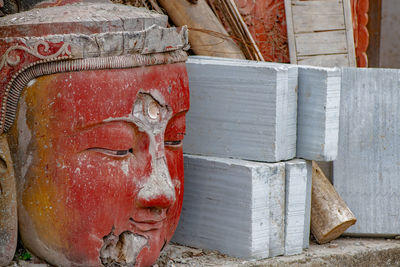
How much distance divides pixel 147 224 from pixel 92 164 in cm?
41

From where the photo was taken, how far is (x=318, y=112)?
12.9ft

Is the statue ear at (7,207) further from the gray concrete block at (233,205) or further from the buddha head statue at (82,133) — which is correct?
the gray concrete block at (233,205)

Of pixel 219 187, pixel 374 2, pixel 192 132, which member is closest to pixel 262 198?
pixel 219 187

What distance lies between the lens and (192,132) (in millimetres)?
4098

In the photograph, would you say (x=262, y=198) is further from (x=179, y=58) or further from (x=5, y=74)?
(x=5, y=74)

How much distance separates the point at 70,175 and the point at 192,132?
1006 mm

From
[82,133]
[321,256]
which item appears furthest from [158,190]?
[321,256]

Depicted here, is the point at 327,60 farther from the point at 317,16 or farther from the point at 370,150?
the point at 370,150

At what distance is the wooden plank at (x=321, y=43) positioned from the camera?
527 cm

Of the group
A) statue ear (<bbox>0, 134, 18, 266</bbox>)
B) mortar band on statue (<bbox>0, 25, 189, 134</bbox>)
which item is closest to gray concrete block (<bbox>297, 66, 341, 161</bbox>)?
mortar band on statue (<bbox>0, 25, 189, 134</bbox>)

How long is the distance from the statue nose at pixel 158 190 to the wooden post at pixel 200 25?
140 centimetres

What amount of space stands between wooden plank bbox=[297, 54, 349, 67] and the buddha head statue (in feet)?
6.67

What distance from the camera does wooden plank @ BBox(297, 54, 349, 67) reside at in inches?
208

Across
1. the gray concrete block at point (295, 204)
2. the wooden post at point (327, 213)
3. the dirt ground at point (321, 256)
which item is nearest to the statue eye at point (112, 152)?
the dirt ground at point (321, 256)
